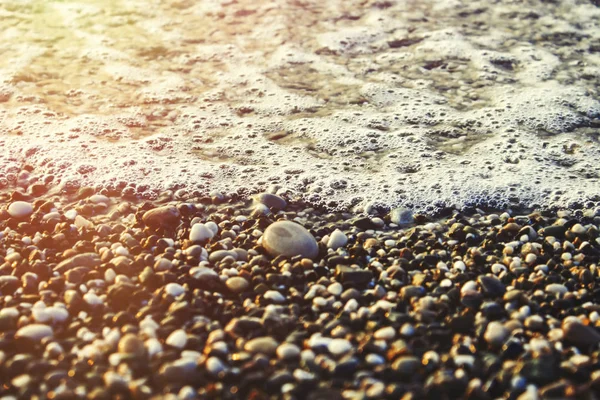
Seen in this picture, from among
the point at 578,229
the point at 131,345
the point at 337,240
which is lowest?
the point at 578,229

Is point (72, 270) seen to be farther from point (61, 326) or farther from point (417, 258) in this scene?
point (417, 258)

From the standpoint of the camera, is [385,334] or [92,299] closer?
[385,334]

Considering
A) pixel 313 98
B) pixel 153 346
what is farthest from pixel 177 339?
pixel 313 98

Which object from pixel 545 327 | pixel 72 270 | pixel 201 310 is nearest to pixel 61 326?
pixel 72 270

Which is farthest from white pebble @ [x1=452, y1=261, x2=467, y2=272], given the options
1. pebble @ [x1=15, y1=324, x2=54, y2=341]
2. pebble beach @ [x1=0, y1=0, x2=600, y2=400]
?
pebble @ [x1=15, y1=324, x2=54, y2=341]

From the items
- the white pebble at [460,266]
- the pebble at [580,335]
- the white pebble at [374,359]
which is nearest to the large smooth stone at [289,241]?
the white pebble at [460,266]

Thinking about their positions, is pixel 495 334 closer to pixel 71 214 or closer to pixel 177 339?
pixel 177 339
